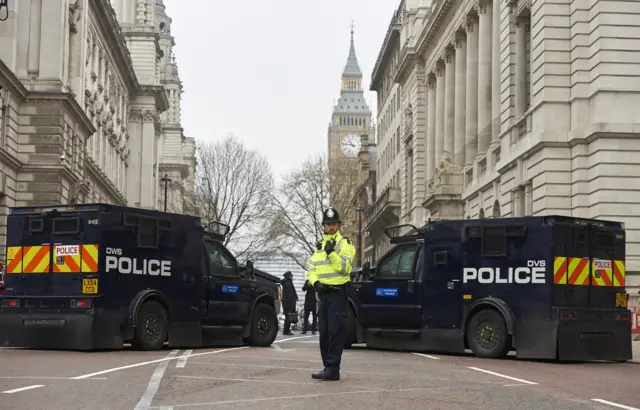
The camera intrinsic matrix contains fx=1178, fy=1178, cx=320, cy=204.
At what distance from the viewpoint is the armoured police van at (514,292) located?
19312mm

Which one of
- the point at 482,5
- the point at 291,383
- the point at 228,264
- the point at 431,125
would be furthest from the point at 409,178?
the point at 291,383

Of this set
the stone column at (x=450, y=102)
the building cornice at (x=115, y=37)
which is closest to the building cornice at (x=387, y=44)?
the building cornice at (x=115, y=37)

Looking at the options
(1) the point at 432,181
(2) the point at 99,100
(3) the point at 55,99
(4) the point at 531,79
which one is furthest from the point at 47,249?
(2) the point at 99,100

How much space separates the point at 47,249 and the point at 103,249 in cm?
113

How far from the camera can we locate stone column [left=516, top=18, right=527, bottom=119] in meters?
39.1

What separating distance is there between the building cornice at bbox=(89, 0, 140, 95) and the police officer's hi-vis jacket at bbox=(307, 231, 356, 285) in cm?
4786

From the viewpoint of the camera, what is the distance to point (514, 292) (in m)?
19.7

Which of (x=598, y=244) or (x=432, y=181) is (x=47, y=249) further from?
(x=432, y=181)

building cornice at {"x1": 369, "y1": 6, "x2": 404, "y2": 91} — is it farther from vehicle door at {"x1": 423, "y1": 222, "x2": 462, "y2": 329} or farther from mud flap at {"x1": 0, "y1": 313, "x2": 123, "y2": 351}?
mud flap at {"x1": 0, "y1": 313, "x2": 123, "y2": 351}

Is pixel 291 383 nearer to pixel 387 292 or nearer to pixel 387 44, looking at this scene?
pixel 387 292

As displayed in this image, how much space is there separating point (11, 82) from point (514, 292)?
1080 inches

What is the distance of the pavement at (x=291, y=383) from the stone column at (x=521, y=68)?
21.8 m

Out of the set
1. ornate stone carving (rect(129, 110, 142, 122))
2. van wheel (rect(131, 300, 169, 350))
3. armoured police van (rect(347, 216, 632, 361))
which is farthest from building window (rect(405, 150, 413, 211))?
van wheel (rect(131, 300, 169, 350))

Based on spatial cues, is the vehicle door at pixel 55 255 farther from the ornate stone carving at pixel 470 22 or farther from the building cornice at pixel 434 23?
the ornate stone carving at pixel 470 22
